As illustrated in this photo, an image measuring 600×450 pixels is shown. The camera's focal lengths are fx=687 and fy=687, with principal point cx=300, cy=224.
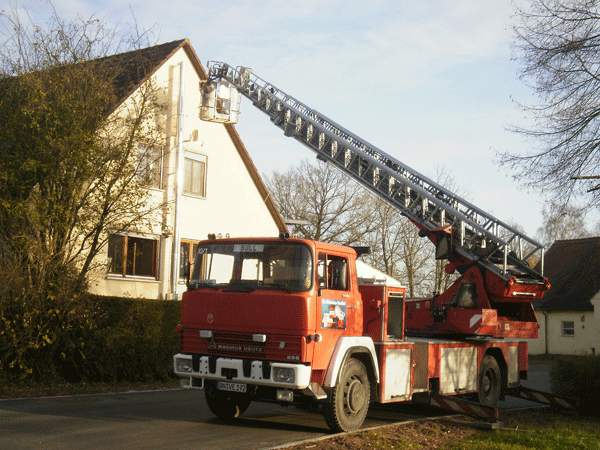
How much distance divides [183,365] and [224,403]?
1.32 meters

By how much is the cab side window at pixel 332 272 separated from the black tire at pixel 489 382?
443 centimetres

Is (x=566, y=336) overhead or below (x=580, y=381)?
below

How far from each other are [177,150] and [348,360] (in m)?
13.5

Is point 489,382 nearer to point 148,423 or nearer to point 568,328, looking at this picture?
point 148,423

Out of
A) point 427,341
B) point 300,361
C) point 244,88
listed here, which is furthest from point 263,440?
point 244,88

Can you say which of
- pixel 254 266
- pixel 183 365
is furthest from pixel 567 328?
pixel 183 365

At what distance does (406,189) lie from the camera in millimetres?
16703

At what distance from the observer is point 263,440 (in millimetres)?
9008

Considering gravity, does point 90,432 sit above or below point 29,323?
below

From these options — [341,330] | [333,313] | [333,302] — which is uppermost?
[333,302]

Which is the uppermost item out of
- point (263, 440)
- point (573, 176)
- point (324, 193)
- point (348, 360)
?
point (324, 193)

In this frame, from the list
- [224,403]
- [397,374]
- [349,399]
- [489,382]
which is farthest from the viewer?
[489,382]

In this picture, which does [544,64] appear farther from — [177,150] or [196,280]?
[177,150]

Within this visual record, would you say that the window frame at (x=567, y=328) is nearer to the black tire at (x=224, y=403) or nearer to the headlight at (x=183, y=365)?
the black tire at (x=224, y=403)
